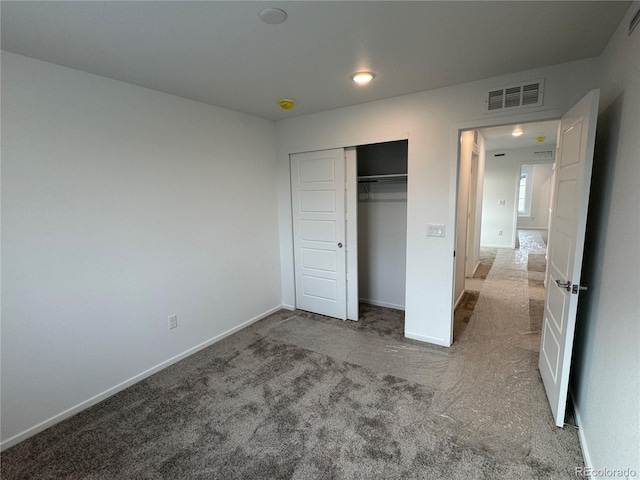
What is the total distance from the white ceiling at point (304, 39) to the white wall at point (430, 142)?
→ 0.20m

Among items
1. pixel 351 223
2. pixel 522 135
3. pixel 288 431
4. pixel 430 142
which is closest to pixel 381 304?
pixel 351 223

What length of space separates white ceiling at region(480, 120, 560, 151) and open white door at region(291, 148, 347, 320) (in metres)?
2.34

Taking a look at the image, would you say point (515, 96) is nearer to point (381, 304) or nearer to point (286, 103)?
point (286, 103)

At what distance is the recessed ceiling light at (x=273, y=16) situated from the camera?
151 cm

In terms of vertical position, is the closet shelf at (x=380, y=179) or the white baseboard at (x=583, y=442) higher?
the closet shelf at (x=380, y=179)

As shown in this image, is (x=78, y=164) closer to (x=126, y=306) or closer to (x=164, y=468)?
(x=126, y=306)

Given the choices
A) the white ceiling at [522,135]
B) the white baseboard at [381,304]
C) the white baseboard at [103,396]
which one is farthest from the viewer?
the white ceiling at [522,135]

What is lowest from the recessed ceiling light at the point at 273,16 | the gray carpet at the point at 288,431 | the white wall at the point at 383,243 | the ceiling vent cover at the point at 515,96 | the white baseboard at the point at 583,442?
the gray carpet at the point at 288,431

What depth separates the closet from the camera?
149 inches

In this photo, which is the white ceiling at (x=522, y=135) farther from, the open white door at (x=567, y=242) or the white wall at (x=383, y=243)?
the open white door at (x=567, y=242)

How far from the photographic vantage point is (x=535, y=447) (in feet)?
5.76

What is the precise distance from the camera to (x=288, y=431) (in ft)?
6.35

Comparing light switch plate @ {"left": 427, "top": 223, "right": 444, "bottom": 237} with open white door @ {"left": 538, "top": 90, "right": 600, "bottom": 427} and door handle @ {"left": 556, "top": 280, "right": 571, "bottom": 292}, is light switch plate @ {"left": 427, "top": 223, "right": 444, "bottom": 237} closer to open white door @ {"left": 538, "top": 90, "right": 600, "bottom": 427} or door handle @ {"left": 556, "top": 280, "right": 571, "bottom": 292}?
open white door @ {"left": 538, "top": 90, "right": 600, "bottom": 427}

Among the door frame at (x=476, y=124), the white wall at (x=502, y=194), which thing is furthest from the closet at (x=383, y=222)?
the white wall at (x=502, y=194)
